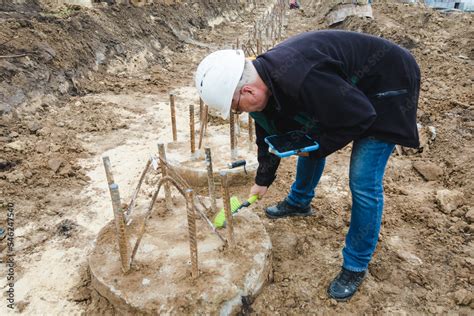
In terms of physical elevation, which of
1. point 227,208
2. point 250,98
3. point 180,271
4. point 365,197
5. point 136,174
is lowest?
point 136,174

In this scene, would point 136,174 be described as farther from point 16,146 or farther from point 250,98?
point 250,98

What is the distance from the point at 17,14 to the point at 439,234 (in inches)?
277

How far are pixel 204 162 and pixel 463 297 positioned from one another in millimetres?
2569

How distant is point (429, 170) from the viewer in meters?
4.04

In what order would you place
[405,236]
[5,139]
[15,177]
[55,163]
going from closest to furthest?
[405,236] → [15,177] → [55,163] → [5,139]

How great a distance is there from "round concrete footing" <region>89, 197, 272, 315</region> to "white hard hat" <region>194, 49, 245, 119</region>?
107cm

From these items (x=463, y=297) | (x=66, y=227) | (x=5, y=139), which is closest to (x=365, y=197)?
(x=463, y=297)

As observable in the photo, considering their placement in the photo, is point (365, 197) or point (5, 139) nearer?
point (365, 197)

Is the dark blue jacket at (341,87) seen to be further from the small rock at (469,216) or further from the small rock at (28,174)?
the small rock at (28,174)

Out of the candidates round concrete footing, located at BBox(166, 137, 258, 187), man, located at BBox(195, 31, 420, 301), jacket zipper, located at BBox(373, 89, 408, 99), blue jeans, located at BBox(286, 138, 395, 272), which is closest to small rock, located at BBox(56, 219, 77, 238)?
round concrete footing, located at BBox(166, 137, 258, 187)

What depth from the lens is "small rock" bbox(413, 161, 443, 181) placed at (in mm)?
3990

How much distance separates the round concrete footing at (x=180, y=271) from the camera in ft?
7.32

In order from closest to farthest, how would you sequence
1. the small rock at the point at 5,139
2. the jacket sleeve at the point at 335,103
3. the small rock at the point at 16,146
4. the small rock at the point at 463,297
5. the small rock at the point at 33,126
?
the jacket sleeve at the point at 335,103 < the small rock at the point at 463,297 < the small rock at the point at 16,146 < the small rock at the point at 5,139 < the small rock at the point at 33,126

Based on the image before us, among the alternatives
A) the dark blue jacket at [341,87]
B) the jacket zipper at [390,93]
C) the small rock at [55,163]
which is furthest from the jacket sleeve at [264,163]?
the small rock at [55,163]
